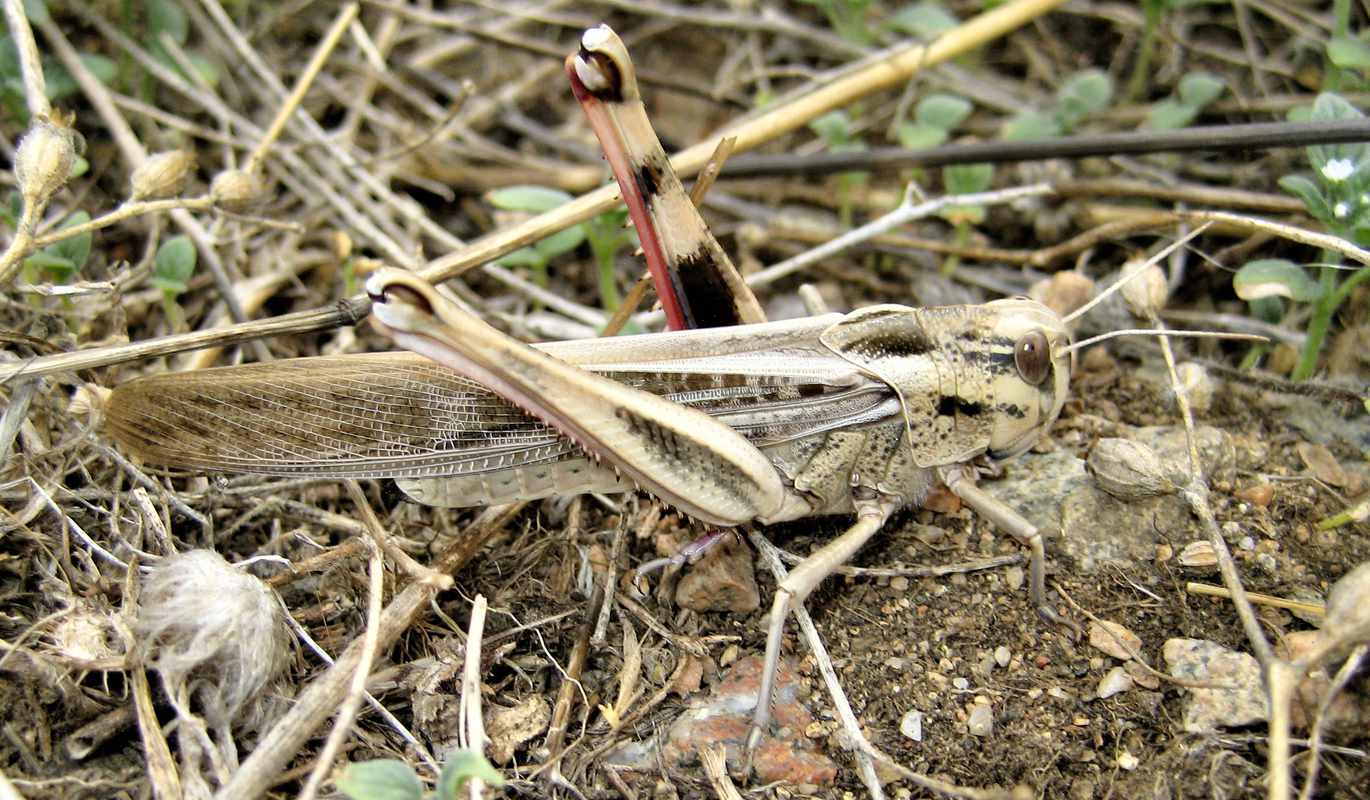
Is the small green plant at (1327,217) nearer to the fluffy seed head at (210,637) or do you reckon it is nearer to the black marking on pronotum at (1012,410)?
the black marking on pronotum at (1012,410)

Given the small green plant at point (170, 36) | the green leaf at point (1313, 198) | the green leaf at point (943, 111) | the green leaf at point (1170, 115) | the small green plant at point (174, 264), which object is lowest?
the green leaf at point (1313, 198)

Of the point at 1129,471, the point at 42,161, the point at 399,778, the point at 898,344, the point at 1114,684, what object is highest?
the point at 42,161

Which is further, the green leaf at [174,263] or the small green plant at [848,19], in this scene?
the small green plant at [848,19]

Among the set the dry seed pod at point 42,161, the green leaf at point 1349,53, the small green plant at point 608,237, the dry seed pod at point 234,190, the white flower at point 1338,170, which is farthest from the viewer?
the small green plant at point 608,237

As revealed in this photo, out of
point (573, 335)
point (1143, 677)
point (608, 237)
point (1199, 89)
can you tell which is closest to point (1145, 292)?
point (1199, 89)

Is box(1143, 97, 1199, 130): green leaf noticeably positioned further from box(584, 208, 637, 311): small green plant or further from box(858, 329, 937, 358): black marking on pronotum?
box(584, 208, 637, 311): small green plant

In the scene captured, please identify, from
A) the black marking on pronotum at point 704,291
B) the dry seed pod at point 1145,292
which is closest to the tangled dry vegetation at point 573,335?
the dry seed pod at point 1145,292

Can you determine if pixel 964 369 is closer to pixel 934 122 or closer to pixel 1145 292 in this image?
pixel 1145 292

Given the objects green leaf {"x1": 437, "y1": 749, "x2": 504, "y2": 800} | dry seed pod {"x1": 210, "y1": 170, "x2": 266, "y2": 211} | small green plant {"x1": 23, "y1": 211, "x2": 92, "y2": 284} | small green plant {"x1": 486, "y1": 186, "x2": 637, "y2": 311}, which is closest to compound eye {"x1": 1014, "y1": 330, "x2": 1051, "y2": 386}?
small green plant {"x1": 486, "y1": 186, "x2": 637, "y2": 311}
